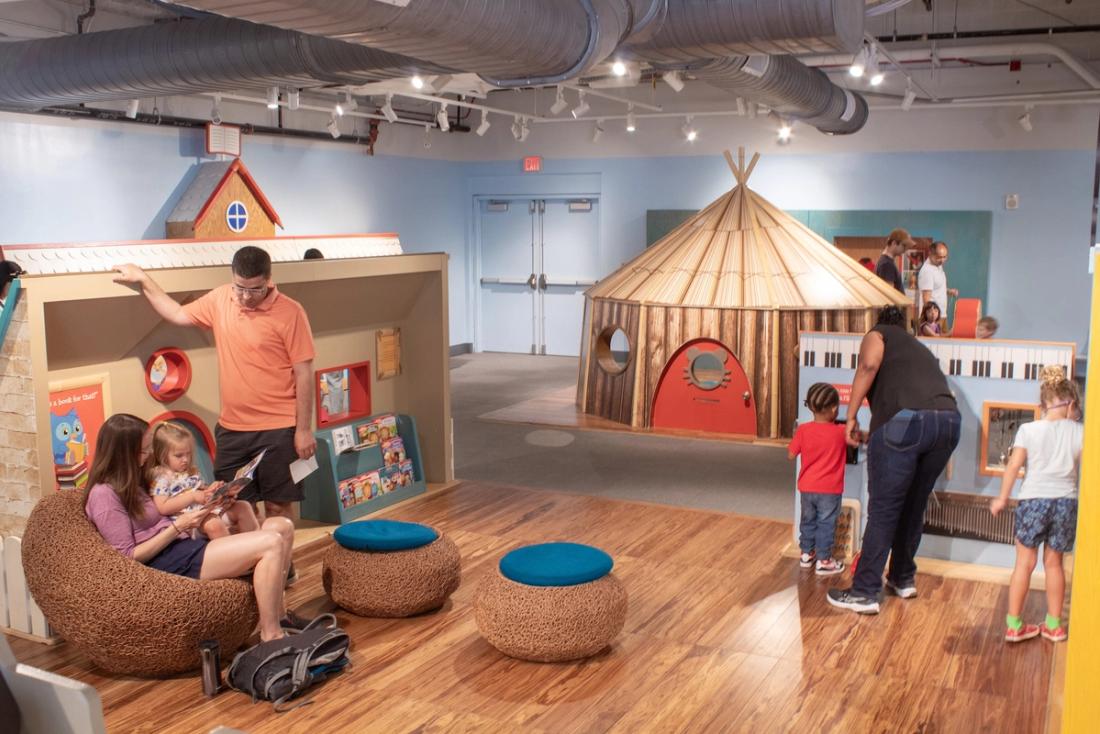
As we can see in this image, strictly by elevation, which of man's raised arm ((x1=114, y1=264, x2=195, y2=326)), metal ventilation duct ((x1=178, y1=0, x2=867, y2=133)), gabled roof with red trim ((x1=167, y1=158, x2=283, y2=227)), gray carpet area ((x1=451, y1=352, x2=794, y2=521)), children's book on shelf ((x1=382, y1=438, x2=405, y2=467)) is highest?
metal ventilation duct ((x1=178, y1=0, x2=867, y2=133))

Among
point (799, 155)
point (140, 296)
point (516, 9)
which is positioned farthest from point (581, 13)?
point (799, 155)

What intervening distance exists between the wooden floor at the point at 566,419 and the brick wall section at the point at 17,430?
6017mm

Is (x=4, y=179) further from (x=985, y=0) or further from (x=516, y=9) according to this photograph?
(x=985, y=0)

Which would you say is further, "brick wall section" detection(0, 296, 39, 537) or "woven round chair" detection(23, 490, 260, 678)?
"brick wall section" detection(0, 296, 39, 537)

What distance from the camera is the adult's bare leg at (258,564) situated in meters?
4.52

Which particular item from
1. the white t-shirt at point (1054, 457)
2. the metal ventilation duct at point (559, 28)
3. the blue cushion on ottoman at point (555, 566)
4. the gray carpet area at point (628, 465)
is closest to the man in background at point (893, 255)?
the gray carpet area at point (628, 465)

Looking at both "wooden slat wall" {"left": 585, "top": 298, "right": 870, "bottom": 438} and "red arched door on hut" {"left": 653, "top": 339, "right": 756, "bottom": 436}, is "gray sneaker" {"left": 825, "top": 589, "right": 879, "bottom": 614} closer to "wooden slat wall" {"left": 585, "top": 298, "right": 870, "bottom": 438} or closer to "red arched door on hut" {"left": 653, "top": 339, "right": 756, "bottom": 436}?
"wooden slat wall" {"left": 585, "top": 298, "right": 870, "bottom": 438}

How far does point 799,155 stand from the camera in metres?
14.2

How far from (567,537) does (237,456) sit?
2.26 m

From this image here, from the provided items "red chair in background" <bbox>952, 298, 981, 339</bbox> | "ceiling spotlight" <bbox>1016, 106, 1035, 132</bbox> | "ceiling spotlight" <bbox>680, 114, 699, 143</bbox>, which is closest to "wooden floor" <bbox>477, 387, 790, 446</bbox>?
"red chair in background" <bbox>952, 298, 981, 339</bbox>

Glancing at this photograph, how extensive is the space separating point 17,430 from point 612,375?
21.9 ft

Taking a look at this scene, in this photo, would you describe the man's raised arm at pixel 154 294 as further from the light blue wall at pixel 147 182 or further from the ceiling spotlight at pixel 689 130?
the ceiling spotlight at pixel 689 130

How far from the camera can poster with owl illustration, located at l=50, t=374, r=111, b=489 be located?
5324 millimetres

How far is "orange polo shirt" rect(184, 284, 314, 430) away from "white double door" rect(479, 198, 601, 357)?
10.8 metres
